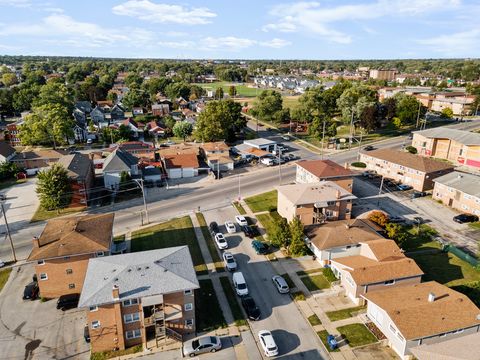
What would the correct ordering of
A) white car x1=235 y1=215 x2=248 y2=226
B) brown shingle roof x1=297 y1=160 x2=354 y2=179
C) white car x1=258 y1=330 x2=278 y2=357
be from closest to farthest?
1. white car x1=258 y1=330 x2=278 y2=357
2. white car x1=235 y1=215 x2=248 y2=226
3. brown shingle roof x1=297 y1=160 x2=354 y2=179

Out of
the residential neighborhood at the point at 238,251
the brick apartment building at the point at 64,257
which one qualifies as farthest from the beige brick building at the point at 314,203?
the brick apartment building at the point at 64,257

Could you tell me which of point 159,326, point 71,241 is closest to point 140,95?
point 71,241

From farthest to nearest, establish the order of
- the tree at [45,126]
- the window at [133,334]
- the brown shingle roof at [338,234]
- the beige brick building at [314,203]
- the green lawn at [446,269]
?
the tree at [45,126] < the beige brick building at [314,203] < the brown shingle roof at [338,234] < the green lawn at [446,269] < the window at [133,334]

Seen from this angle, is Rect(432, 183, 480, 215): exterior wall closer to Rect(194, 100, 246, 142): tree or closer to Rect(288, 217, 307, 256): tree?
Rect(288, 217, 307, 256): tree

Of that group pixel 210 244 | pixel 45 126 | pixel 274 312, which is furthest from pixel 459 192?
pixel 45 126

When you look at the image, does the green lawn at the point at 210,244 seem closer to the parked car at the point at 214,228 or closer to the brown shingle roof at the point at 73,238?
the parked car at the point at 214,228

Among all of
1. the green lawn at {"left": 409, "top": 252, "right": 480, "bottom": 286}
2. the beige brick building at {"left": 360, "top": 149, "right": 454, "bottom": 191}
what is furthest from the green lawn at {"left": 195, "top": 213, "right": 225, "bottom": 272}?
the beige brick building at {"left": 360, "top": 149, "right": 454, "bottom": 191}

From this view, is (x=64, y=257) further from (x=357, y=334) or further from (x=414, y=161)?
(x=414, y=161)

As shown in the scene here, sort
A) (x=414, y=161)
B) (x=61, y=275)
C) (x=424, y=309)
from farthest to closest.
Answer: (x=414, y=161)
(x=61, y=275)
(x=424, y=309)
